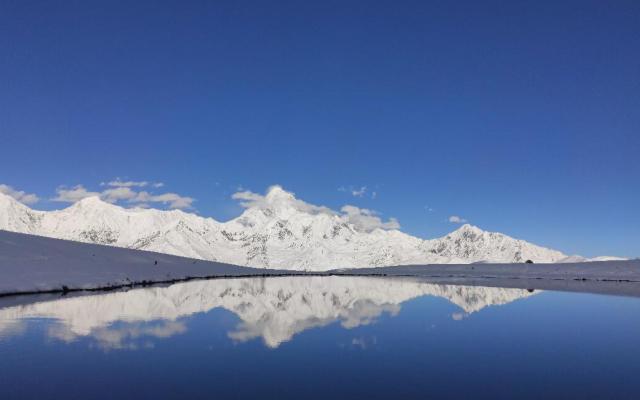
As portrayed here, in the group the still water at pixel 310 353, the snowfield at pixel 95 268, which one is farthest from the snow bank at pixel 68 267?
the still water at pixel 310 353

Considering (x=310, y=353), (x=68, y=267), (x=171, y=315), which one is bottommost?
(x=310, y=353)

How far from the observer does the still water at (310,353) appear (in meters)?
14.5

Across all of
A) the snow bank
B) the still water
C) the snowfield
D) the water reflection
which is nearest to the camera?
the still water

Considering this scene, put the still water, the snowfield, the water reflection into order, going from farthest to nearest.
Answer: the snowfield
the water reflection
the still water

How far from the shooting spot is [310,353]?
64.6 feet

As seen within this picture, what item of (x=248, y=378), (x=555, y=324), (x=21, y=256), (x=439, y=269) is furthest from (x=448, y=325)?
(x=439, y=269)

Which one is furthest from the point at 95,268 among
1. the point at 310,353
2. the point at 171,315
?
the point at 310,353

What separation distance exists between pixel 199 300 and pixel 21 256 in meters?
27.6

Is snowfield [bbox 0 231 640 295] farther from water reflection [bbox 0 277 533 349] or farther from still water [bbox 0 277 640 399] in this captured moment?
still water [bbox 0 277 640 399]

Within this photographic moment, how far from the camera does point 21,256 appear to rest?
2271 inches

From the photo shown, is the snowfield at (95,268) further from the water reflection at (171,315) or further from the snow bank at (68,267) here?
the water reflection at (171,315)

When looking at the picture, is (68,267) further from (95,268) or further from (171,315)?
(171,315)

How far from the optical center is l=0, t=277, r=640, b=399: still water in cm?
1448

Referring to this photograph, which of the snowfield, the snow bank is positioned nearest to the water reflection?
the snow bank
